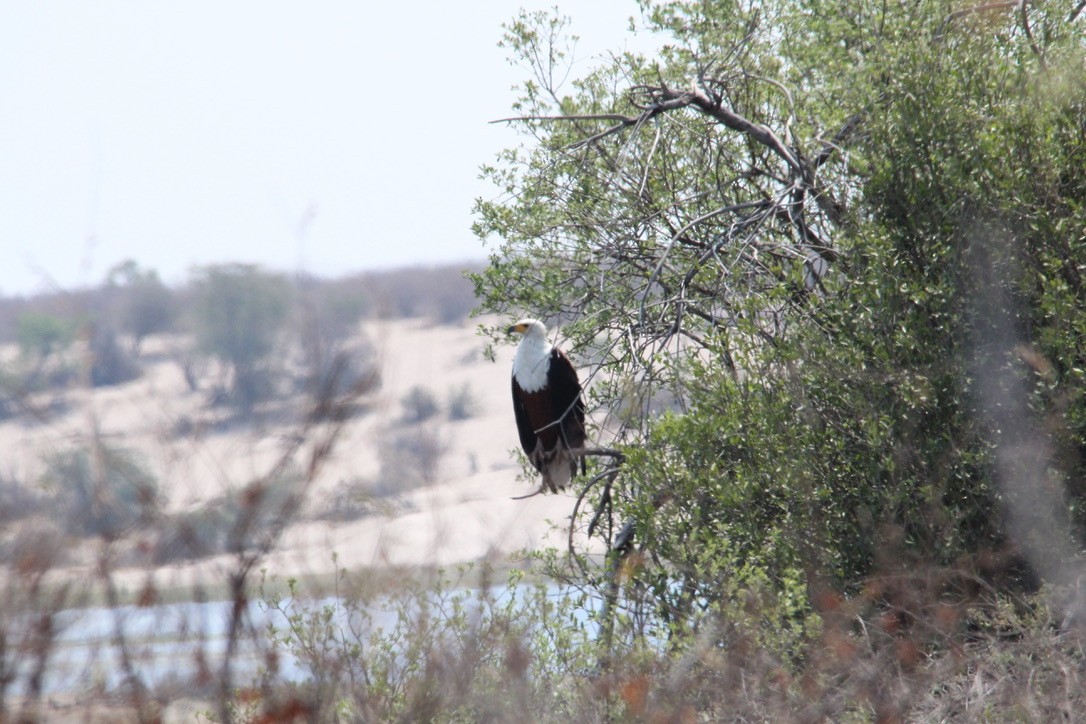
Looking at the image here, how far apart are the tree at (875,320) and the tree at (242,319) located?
176 centimetres

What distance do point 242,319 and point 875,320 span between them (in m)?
2.49

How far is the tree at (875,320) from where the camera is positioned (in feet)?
13.0

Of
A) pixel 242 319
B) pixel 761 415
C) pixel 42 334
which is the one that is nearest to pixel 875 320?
pixel 761 415

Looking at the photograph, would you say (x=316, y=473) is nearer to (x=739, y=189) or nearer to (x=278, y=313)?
(x=278, y=313)

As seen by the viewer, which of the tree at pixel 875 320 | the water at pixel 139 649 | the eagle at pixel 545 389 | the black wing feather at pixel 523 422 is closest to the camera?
the water at pixel 139 649

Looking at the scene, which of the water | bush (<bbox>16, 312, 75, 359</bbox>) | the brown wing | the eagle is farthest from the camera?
the brown wing

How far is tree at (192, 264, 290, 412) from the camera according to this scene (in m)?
2.63

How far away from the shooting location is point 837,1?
18.8 feet

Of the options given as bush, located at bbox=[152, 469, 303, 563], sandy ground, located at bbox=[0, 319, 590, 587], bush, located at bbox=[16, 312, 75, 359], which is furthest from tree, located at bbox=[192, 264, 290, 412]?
bush, located at bbox=[16, 312, 75, 359]

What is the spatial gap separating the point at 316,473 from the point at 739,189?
4242mm

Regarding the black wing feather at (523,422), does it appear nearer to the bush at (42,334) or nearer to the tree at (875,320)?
the tree at (875,320)

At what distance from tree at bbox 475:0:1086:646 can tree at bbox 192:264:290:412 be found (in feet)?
5.79

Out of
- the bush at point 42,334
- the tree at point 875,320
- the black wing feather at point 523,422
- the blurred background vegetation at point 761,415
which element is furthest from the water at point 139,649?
the black wing feather at point 523,422

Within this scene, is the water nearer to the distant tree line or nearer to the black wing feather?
the distant tree line
